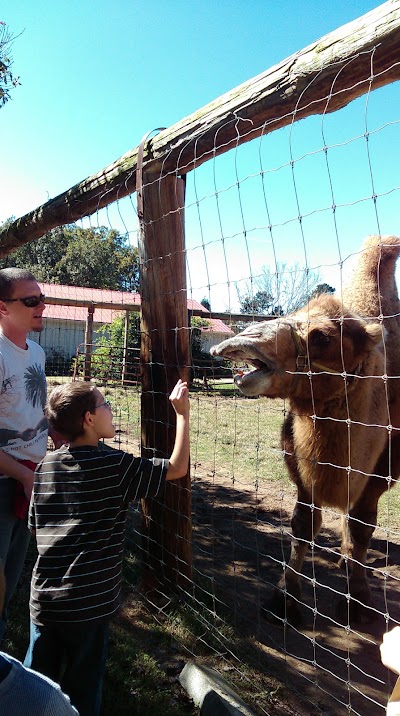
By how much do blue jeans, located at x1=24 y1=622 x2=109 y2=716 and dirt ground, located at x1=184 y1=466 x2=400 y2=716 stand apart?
92 cm

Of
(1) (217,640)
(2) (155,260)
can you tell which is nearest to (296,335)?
(2) (155,260)

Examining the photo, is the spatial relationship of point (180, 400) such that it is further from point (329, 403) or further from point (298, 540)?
point (298, 540)

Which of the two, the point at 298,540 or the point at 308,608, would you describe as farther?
the point at 308,608

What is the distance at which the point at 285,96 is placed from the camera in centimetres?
259

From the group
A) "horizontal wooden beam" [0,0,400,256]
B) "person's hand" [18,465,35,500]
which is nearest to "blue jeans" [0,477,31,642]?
"person's hand" [18,465,35,500]

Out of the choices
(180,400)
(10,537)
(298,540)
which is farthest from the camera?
(298,540)

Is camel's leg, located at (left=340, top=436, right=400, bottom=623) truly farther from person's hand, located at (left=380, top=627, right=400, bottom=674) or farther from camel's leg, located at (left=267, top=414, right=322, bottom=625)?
person's hand, located at (left=380, top=627, right=400, bottom=674)

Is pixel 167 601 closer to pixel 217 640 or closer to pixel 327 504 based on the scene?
pixel 217 640

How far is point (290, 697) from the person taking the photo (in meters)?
2.96

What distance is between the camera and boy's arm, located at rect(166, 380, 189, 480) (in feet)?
8.01

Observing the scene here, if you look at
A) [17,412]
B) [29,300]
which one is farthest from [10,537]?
[29,300]

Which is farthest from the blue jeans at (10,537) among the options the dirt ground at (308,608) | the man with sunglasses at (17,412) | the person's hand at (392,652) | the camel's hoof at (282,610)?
the person's hand at (392,652)

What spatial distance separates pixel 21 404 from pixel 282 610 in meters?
2.39

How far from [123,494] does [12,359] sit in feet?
3.23
